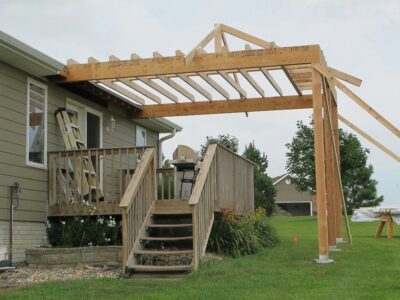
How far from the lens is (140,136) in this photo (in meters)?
15.7

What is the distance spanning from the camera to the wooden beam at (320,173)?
9359 mm

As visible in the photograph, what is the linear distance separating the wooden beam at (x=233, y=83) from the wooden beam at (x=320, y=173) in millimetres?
1580

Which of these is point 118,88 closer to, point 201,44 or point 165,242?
point 201,44

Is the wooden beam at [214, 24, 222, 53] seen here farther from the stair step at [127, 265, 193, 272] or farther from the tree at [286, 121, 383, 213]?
the tree at [286, 121, 383, 213]

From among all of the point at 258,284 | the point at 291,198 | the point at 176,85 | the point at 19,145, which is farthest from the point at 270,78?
the point at 291,198

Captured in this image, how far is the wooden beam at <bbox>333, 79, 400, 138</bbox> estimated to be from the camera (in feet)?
29.2

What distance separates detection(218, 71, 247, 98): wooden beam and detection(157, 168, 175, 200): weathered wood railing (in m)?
2.53

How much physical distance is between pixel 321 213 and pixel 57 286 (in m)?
4.13

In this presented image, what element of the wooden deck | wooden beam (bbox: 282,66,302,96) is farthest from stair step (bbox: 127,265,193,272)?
wooden beam (bbox: 282,66,302,96)

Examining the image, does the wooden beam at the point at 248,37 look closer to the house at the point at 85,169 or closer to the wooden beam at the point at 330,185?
the house at the point at 85,169

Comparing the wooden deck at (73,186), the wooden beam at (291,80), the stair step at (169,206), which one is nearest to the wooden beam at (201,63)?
the wooden beam at (291,80)

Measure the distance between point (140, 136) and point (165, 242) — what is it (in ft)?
20.1

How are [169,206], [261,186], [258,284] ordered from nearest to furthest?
1. [258,284]
2. [169,206]
3. [261,186]

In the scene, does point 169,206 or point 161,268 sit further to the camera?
point 169,206
